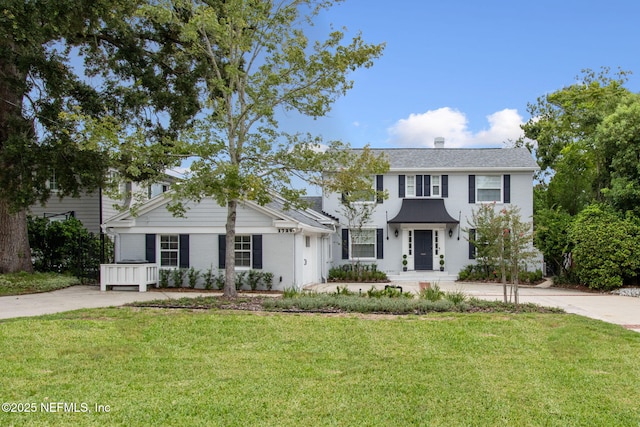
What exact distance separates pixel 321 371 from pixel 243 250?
40.4ft

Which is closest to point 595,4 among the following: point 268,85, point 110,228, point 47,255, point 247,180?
point 268,85

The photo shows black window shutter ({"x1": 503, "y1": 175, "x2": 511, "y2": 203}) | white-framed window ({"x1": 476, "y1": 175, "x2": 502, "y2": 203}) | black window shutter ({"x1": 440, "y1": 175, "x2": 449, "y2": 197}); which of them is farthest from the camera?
black window shutter ({"x1": 440, "y1": 175, "x2": 449, "y2": 197})

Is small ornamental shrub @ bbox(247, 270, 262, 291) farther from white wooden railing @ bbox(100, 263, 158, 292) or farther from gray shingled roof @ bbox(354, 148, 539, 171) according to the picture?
gray shingled roof @ bbox(354, 148, 539, 171)

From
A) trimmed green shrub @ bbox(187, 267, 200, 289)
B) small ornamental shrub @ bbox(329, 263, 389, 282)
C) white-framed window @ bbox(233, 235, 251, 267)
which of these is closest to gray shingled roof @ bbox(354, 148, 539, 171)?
small ornamental shrub @ bbox(329, 263, 389, 282)

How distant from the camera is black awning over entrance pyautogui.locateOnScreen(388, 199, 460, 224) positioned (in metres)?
24.5

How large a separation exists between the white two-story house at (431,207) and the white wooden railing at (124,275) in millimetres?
10082

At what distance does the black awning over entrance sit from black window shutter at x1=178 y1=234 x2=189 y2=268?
32.0 ft

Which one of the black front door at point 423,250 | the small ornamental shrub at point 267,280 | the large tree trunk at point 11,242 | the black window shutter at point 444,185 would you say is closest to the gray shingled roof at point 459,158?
the black window shutter at point 444,185

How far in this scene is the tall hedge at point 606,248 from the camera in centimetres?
1820

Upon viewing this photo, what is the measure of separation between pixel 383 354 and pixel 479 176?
1907 cm

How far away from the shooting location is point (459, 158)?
26078 mm

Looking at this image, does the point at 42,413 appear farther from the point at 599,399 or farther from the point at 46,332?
the point at 599,399

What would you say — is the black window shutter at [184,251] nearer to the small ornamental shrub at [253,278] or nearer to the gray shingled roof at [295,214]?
the small ornamental shrub at [253,278]

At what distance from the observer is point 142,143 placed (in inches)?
530
